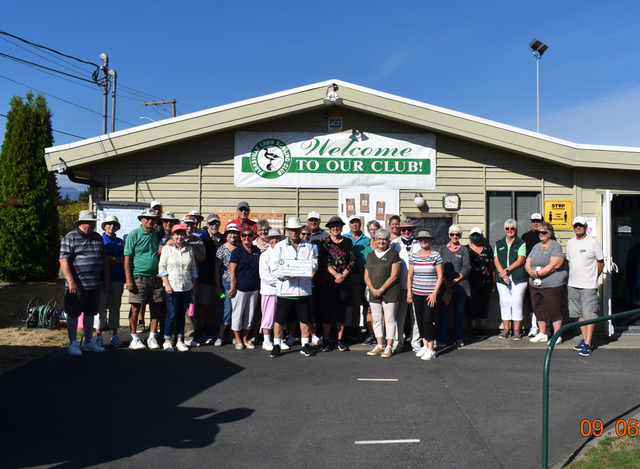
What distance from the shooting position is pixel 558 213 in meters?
9.34

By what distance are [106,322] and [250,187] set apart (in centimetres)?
344

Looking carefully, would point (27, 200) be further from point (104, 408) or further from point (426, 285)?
point (426, 285)

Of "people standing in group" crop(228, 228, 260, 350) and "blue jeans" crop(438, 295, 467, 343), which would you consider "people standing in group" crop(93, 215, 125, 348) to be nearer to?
"people standing in group" crop(228, 228, 260, 350)

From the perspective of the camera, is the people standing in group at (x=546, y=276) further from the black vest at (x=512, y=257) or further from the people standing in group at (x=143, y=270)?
the people standing in group at (x=143, y=270)

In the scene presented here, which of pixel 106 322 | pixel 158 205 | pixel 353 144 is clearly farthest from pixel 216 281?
pixel 353 144

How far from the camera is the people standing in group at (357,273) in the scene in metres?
8.05

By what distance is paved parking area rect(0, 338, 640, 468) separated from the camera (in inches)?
162

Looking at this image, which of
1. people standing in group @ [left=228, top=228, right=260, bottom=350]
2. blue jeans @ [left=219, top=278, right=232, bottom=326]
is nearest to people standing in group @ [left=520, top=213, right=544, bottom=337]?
people standing in group @ [left=228, top=228, right=260, bottom=350]

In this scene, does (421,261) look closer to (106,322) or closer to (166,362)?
(166,362)

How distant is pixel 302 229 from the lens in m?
7.38

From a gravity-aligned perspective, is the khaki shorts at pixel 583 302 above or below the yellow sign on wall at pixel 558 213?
below

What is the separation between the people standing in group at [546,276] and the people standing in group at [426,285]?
6.66 feet

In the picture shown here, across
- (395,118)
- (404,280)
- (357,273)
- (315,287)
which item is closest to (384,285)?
(404,280)

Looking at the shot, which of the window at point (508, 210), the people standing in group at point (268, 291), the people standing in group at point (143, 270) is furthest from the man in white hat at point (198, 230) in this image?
the window at point (508, 210)
